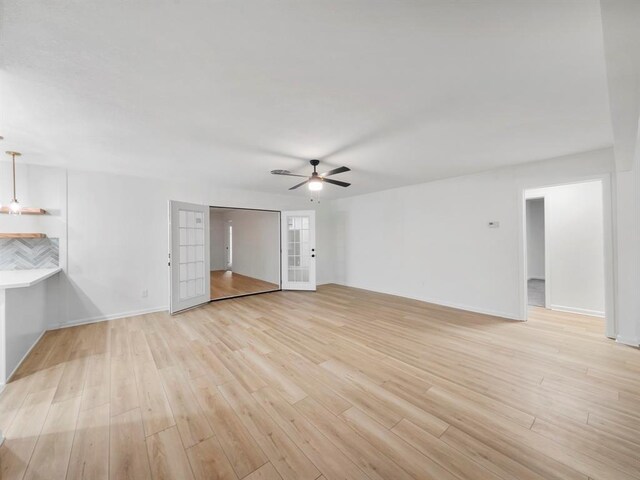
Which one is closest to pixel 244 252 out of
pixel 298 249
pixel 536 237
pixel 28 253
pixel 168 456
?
pixel 298 249

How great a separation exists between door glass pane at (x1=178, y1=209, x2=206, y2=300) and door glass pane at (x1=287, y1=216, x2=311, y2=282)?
2.19 metres

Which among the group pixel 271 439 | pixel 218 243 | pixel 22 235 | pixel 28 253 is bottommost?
pixel 271 439

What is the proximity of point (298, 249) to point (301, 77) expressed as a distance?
5.04 m

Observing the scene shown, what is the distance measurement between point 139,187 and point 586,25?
5.70m

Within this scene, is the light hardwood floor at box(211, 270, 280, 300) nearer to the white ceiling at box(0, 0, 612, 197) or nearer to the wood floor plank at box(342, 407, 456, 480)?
the white ceiling at box(0, 0, 612, 197)

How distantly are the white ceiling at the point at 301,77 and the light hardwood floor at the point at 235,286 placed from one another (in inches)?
148

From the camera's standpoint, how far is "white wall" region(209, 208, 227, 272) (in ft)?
32.5

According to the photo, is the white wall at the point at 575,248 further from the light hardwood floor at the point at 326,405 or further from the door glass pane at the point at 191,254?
the door glass pane at the point at 191,254

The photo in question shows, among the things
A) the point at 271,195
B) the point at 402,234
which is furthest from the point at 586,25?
the point at 271,195

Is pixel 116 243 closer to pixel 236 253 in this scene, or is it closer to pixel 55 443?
pixel 55 443

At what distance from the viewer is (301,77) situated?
1733mm

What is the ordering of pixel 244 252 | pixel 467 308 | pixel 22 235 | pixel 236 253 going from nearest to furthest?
pixel 22 235 < pixel 467 308 < pixel 244 252 < pixel 236 253

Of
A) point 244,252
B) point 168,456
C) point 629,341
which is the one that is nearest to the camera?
point 168,456

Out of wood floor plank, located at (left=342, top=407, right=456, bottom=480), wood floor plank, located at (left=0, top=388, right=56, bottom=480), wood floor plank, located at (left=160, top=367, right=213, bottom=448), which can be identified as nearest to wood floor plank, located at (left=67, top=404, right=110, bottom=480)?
wood floor plank, located at (left=0, top=388, right=56, bottom=480)
